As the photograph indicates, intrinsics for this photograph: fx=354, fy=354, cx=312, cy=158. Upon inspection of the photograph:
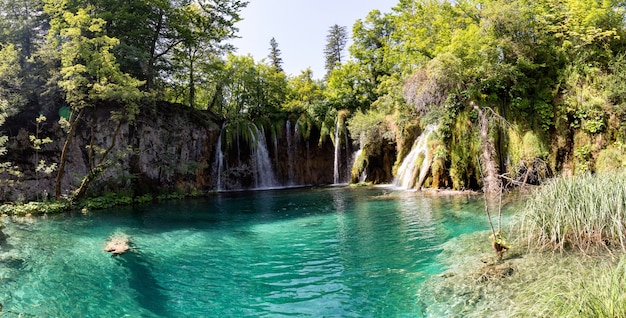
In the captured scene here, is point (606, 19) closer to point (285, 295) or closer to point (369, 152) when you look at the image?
point (369, 152)

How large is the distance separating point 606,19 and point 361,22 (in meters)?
18.4

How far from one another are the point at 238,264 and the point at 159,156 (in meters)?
17.5

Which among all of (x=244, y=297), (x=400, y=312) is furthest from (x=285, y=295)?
(x=400, y=312)

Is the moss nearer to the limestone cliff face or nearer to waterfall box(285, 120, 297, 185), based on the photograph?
the limestone cliff face

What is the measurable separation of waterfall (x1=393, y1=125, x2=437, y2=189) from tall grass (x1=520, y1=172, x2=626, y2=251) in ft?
34.9

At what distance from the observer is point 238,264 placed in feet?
24.0

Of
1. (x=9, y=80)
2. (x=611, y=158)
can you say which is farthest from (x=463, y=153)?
(x=9, y=80)

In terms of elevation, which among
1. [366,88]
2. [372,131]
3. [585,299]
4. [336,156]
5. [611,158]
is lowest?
[585,299]

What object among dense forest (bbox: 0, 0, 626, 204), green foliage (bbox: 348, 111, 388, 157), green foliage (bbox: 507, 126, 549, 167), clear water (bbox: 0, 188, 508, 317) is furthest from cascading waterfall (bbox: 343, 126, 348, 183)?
clear water (bbox: 0, 188, 508, 317)

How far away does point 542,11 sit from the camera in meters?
13.9

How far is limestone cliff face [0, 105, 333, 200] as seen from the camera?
19422 millimetres

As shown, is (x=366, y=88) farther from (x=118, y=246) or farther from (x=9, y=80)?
(x=118, y=246)

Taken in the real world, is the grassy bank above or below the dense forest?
below

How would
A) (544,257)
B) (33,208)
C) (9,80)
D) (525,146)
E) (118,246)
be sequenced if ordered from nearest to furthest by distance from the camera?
(544,257)
(118,246)
(525,146)
(33,208)
(9,80)
